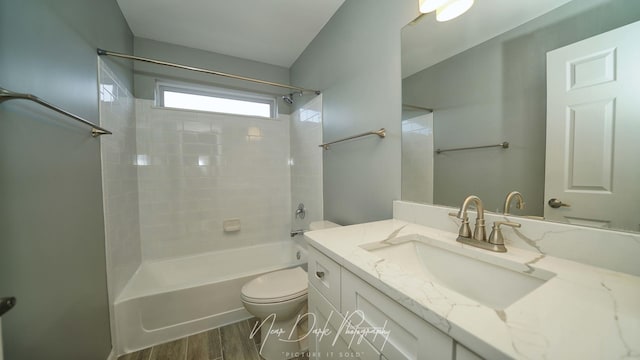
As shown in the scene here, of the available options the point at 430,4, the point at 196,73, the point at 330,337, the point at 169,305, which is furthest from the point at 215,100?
the point at 330,337

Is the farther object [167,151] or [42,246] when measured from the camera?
[167,151]

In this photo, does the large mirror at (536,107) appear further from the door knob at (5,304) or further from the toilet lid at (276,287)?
the door knob at (5,304)

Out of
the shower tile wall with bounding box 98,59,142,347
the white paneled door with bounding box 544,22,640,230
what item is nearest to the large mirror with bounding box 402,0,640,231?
the white paneled door with bounding box 544,22,640,230

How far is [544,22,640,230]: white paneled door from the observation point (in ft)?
1.82

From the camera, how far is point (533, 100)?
72 cm

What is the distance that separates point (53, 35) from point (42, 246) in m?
0.86

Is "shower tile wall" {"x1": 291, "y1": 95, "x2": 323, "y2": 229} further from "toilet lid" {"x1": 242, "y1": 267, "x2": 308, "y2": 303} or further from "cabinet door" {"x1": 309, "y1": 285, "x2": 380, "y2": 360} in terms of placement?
"cabinet door" {"x1": 309, "y1": 285, "x2": 380, "y2": 360}

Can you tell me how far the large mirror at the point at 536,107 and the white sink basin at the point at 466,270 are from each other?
24 centimetres

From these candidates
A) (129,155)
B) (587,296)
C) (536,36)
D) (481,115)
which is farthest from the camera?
(129,155)

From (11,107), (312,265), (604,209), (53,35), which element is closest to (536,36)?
(604,209)

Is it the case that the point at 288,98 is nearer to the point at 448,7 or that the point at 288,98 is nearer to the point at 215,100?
the point at 215,100

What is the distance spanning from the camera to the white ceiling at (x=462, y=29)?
2.47 feet

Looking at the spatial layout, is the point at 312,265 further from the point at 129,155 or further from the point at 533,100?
the point at 129,155

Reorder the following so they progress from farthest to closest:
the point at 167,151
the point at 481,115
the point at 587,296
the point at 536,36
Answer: the point at 167,151 → the point at 481,115 → the point at 536,36 → the point at 587,296
